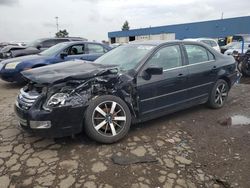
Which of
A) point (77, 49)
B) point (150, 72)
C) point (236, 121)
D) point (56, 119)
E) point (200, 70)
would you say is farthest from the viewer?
point (77, 49)

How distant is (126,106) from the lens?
→ 4.17 metres

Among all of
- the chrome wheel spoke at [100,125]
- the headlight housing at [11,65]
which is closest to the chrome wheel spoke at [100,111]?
the chrome wheel spoke at [100,125]

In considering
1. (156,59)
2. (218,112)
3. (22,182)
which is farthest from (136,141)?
(218,112)

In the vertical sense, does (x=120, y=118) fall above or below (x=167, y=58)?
below

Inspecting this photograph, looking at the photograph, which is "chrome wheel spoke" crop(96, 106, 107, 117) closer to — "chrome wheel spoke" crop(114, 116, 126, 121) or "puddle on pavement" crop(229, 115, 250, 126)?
"chrome wheel spoke" crop(114, 116, 126, 121)

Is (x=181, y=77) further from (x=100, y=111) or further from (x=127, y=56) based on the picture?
(x=100, y=111)

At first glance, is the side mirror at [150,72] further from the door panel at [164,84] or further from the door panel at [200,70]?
the door panel at [200,70]

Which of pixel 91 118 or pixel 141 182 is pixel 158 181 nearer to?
pixel 141 182

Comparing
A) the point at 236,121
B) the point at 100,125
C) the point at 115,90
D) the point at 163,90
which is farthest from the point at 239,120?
the point at 100,125

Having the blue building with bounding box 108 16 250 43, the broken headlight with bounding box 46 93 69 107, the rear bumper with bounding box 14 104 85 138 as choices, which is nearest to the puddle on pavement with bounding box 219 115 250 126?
the rear bumper with bounding box 14 104 85 138

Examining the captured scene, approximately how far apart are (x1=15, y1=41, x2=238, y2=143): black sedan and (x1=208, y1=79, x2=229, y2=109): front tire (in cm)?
26

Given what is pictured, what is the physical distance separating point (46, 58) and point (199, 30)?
40.6 metres

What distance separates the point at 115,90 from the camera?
4.12m

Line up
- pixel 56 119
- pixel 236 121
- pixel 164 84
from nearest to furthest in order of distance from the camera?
1. pixel 56 119
2. pixel 164 84
3. pixel 236 121
